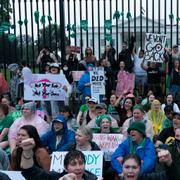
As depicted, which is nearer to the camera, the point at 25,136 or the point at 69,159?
the point at 69,159

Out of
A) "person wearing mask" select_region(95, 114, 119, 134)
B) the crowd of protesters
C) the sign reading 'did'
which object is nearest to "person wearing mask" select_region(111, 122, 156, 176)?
the crowd of protesters

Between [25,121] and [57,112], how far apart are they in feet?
6.44

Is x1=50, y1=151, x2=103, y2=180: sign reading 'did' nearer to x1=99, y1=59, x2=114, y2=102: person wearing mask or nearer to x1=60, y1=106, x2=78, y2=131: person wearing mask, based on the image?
x1=60, y1=106, x2=78, y2=131: person wearing mask

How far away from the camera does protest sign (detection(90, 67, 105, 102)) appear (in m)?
9.96

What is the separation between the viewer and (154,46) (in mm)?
10703

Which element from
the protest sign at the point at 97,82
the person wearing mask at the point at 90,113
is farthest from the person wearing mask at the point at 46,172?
the protest sign at the point at 97,82

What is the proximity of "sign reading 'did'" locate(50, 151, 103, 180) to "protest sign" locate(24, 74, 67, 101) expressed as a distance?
332 centimetres

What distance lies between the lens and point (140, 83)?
458 inches

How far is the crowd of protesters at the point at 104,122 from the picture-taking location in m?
4.34

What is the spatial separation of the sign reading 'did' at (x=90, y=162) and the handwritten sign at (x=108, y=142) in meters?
0.85

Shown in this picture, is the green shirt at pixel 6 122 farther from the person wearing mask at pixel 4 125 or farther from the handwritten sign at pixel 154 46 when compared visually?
the handwritten sign at pixel 154 46

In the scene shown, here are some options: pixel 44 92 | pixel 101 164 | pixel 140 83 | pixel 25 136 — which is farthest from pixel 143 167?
pixel 140 83

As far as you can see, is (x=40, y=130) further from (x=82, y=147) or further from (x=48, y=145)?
(x=82, y=147)

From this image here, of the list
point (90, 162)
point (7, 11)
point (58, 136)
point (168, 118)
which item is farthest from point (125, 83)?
point (90, 162)
